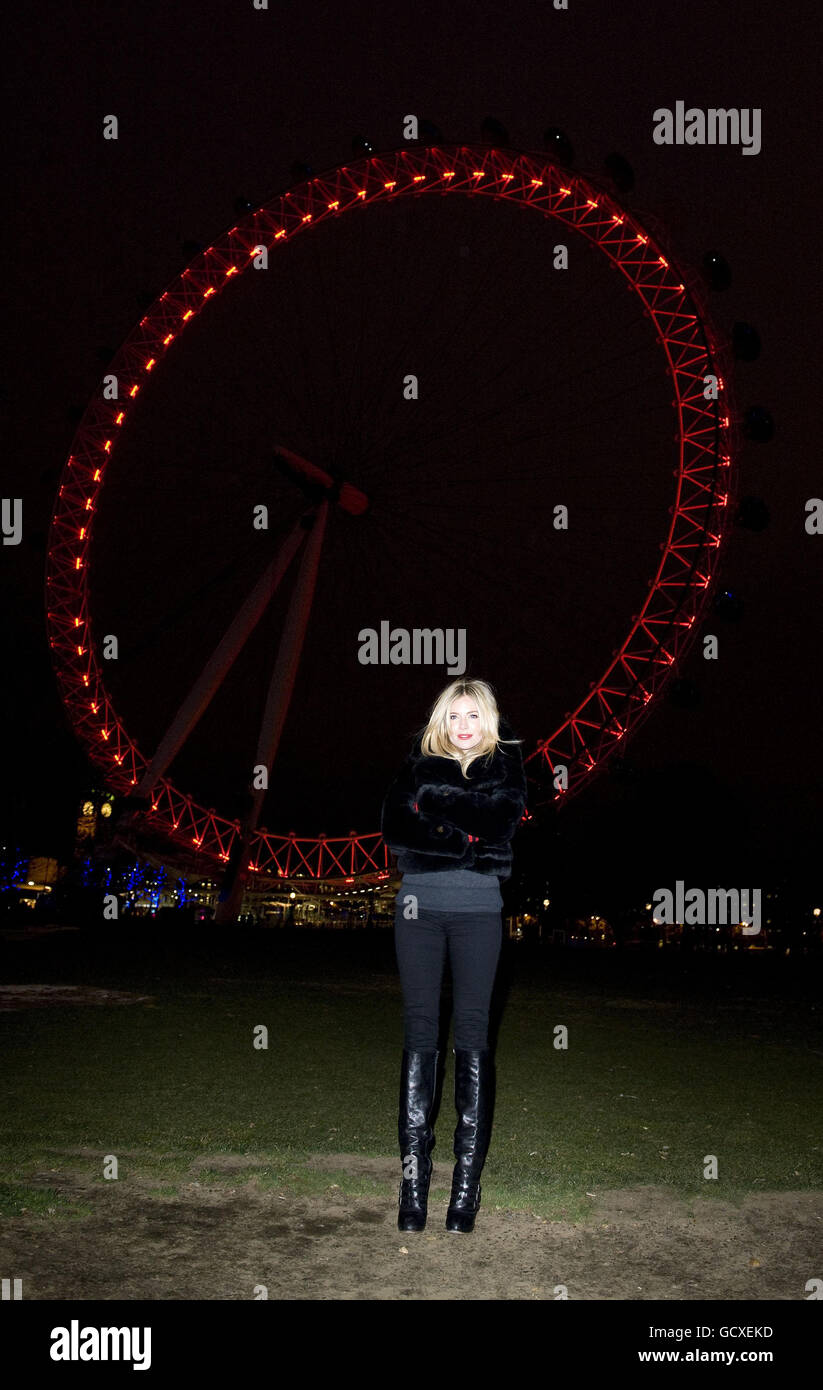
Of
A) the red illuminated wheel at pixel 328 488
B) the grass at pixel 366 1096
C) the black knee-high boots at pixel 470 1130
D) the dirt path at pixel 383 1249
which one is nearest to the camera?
the dirt path at pixel 383 1249

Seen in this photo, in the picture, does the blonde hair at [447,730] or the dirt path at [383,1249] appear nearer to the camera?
the dirt path at [383,1249]

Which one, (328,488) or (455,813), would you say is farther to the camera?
(328,488)

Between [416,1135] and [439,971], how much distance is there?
0.67m

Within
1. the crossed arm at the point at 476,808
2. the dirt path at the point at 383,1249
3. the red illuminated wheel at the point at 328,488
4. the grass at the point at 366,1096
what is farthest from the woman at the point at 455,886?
the red illuminated wheel at the point at 328,488

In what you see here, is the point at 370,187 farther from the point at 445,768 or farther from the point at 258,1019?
the point at 445,768

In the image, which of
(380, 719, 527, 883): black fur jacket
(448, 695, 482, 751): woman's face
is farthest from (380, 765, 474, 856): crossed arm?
(448, 695, 482, 751): woman's face

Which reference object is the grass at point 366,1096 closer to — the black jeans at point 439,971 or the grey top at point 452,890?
the black jeans at point 439,971

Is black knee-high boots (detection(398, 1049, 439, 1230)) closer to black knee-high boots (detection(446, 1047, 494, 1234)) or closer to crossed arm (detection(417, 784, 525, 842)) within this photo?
black knee-high boots (detection(446, 1047, 494, 1234))

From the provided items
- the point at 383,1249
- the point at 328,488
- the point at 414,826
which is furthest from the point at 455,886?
the point at 328,488

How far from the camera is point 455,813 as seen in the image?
5.48m

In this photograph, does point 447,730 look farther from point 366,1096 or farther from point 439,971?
point 366,1096

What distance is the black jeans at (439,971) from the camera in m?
5.58

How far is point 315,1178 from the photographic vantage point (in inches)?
239

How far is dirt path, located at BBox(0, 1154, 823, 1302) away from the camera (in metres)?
4.44
